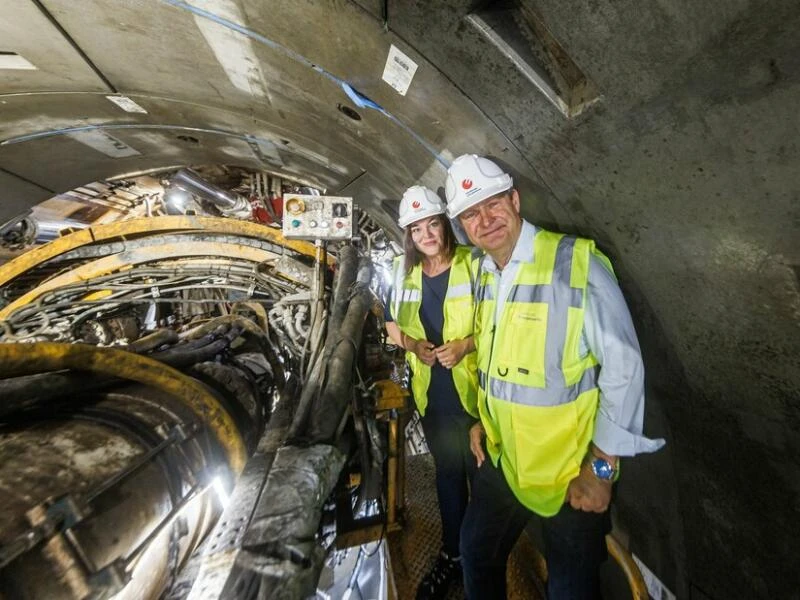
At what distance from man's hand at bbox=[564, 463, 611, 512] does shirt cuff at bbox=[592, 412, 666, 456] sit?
0.52ft

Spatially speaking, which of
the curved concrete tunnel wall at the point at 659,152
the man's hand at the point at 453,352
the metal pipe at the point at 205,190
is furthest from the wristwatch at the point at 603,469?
the metal pipe at the point at 205,190

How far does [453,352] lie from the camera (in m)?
2.16

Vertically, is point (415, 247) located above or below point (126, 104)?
below

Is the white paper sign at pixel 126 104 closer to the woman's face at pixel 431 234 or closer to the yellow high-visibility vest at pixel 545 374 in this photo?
the woman's face at pixel 431 234

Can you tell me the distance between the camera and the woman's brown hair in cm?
253

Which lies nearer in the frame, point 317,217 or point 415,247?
point 415,247

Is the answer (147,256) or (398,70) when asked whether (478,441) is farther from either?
(147,256)

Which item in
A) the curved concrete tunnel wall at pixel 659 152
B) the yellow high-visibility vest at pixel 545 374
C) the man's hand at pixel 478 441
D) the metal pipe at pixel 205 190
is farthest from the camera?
the metal pipe at pixel 205 190

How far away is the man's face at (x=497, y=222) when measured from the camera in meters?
1.69

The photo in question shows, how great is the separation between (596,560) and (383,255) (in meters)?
7.39

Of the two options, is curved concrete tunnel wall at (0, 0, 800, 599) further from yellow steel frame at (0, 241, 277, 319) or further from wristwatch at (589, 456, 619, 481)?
yellow steel frame at (0, 241, 277, 319)

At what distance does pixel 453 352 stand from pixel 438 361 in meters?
0.26

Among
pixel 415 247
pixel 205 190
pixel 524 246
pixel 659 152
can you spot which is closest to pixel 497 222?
pixel 524 246

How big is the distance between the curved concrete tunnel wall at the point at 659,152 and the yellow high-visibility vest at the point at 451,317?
669 millimetres
